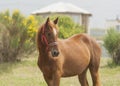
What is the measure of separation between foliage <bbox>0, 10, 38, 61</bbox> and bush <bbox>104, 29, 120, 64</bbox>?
3.63 meters

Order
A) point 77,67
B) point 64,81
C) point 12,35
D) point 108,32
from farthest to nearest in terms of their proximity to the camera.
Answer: point 108,32 → point 12,35 → point 64,81 → point 77,67

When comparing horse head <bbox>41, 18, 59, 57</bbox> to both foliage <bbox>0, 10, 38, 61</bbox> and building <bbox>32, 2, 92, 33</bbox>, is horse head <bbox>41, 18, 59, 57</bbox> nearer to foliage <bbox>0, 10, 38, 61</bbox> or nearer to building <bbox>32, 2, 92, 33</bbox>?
foliage <bbox>0, 10, 38, 61</bbox>

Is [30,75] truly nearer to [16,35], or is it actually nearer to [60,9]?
[16,35]

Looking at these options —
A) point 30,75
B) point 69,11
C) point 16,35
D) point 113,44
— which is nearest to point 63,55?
point 30,75

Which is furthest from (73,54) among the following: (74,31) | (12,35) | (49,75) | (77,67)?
(74,31)

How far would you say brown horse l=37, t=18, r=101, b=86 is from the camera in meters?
6.70

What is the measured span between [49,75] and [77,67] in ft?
3.22

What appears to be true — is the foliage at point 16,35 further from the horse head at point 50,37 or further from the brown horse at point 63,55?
the horse head at point 50,37

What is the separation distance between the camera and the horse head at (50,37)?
21.6ft

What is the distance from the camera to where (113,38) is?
17156 millimetres

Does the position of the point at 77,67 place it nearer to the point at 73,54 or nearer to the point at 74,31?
the point at 73,54

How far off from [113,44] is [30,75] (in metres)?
5.29

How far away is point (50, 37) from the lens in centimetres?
668

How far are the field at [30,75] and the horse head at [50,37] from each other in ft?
13.9
